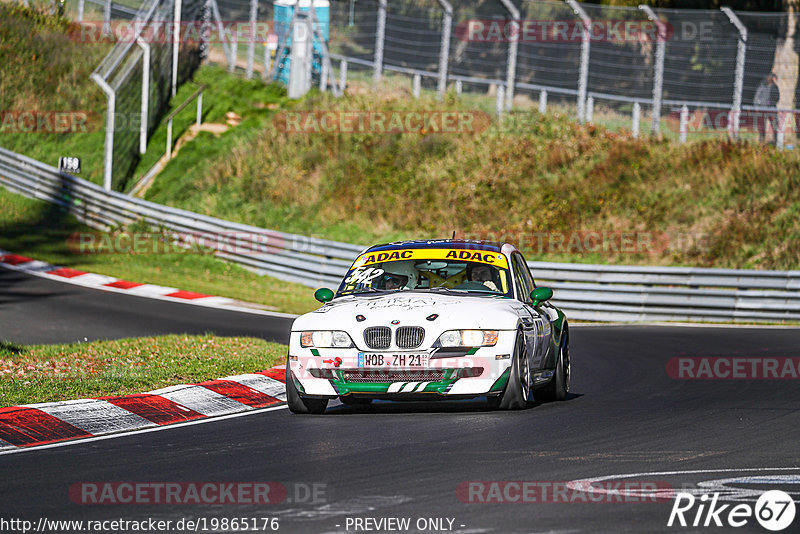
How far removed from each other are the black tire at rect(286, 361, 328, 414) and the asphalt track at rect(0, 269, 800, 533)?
10 cm

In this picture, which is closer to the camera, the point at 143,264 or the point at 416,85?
the point at 143,264

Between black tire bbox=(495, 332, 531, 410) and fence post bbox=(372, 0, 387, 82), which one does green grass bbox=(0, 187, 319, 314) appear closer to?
fence post bbox=(372, 0, 387, 82)

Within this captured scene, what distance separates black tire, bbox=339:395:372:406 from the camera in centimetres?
1016

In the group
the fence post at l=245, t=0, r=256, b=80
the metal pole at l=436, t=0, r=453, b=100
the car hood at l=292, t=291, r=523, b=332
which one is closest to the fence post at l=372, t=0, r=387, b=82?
the metal pole at l=436, t=0, r=453, b=100

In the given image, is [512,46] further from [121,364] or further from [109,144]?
[121,364]

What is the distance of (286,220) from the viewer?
103 ft

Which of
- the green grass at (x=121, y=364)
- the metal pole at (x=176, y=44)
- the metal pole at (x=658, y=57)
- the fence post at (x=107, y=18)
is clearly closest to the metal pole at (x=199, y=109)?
the metal pole at (x=176, y=44)

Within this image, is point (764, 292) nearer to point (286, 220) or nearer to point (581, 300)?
point (581, 300)

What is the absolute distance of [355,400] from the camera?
1044cm

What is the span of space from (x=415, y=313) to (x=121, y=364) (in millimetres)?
3922

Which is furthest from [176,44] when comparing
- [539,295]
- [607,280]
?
[539,295]

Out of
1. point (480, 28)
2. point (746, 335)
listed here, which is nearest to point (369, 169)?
point (480, 28)

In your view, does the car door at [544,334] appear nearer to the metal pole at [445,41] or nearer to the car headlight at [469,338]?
the car headlight at [469,338]

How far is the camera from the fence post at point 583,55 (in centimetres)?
2881
